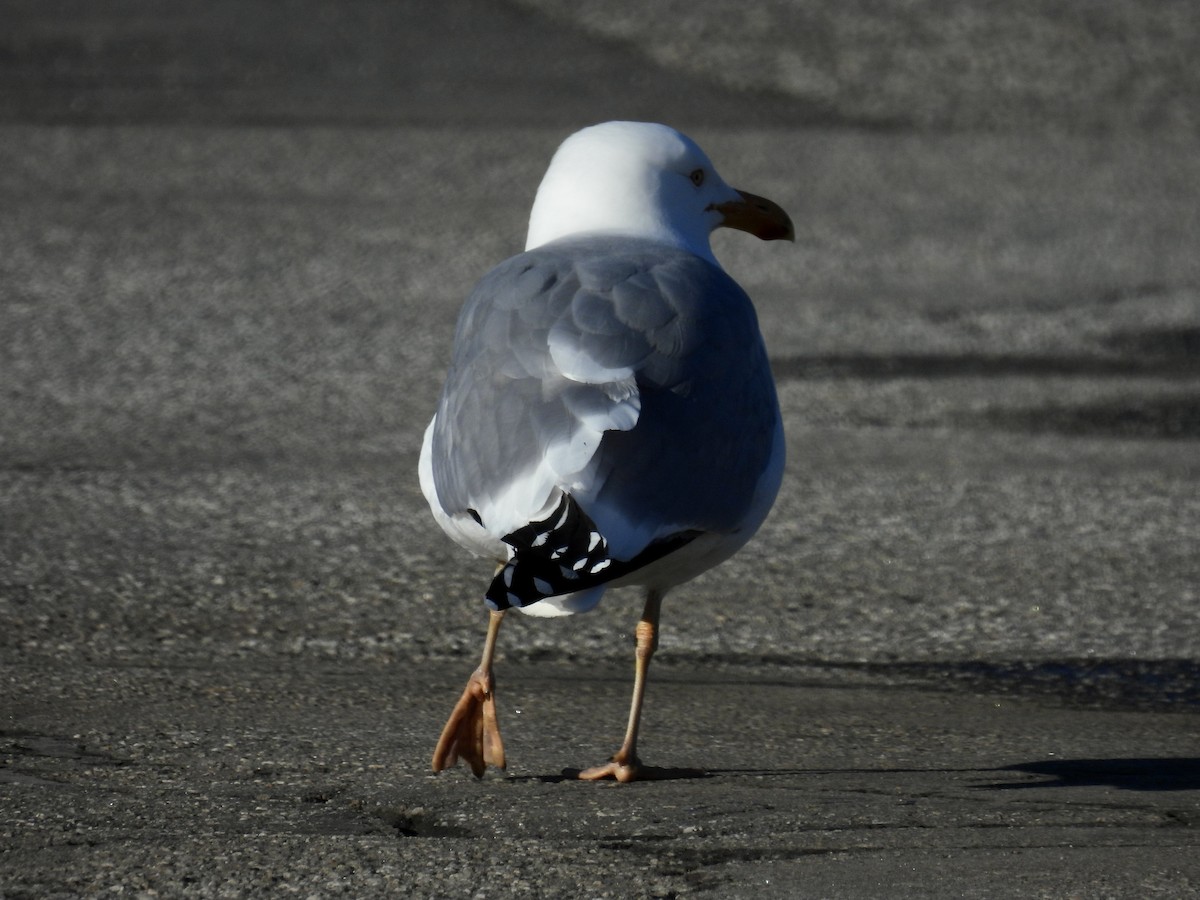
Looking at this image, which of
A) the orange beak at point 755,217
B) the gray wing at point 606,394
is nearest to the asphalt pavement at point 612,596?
the gray wing at point 606,394

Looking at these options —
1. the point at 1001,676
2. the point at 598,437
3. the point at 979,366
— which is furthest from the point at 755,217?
the point at 979,366

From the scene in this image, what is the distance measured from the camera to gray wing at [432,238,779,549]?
378 centimetres

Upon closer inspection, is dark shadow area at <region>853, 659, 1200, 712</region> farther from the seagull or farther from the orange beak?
the orange beak

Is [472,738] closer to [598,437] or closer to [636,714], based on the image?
[636,714]

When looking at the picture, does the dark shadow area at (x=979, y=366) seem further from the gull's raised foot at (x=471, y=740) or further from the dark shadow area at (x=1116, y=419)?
the gull's raised foot at (x=471, y=740)

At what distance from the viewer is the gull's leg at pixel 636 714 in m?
4.18

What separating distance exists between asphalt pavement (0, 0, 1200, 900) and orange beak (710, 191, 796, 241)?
3.59 ft

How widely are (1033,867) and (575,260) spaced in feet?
5.55

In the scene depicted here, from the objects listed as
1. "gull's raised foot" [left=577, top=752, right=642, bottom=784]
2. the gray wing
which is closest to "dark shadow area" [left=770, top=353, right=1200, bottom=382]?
the gray wing

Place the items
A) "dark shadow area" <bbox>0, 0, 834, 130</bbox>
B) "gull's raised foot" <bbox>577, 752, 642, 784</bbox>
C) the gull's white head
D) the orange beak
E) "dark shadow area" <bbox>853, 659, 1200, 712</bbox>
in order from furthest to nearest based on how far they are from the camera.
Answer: "dark shadow area" <bbox>0, 0, 834, 130</bbox>
the orange beak
"dark shadow area" <bbox>853, 659, 1200, 712</bbox>
the gull's white head
"gull's raised foot" <bbox>577, 752, 642, 784</bbox>

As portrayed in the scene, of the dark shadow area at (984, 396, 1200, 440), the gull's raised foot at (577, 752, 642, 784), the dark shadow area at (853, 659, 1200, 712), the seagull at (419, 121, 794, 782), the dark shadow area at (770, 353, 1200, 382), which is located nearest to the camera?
the seagull at (419, 121, 794, 782)

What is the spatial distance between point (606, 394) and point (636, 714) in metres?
0.78

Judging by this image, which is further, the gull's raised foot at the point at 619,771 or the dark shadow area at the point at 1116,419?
the dark shadow area at the point at 1116,419

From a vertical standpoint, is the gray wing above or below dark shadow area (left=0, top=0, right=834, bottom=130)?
above
